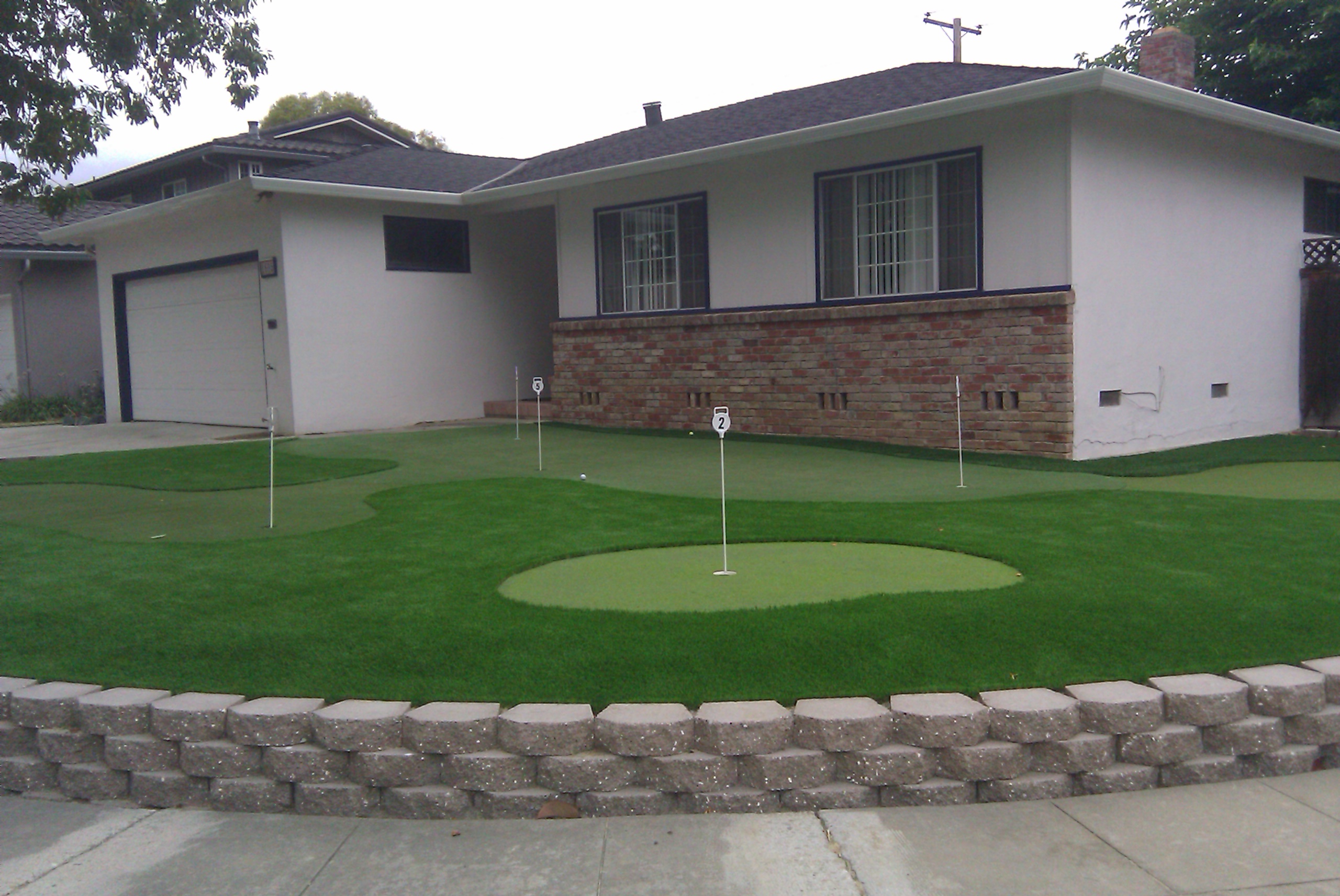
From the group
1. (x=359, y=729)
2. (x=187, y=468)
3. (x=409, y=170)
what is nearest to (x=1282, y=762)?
(x=359, y=729)

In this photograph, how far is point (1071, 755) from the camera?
4148 mm

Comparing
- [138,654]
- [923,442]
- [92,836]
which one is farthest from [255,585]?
[923,442]

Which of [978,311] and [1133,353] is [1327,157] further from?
[978,311]

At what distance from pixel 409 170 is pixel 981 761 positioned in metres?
15.6

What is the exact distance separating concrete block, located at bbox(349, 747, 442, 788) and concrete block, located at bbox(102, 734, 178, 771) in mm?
843

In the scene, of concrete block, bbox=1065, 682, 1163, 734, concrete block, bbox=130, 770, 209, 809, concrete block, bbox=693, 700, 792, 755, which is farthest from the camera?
concrete block, bbox=130, 770, 209, 809

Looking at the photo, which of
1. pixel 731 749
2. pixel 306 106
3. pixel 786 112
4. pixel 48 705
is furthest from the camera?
pixel 306 106

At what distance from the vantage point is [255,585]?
6.09 metres

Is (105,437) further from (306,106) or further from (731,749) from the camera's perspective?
(306,106)

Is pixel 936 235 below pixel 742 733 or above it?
above

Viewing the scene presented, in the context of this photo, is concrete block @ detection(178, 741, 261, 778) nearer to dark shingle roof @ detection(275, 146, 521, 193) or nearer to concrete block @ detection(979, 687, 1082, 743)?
concrete block @ detection(979, 687, 1082, 743)

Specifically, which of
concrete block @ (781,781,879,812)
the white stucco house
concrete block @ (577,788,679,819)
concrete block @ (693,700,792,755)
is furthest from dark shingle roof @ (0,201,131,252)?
concrete block @ (781,781,879,812)

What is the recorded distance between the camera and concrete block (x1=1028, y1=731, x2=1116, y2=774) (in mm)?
4148

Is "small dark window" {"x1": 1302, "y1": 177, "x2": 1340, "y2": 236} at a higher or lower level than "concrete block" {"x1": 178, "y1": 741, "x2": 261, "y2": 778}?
higher
